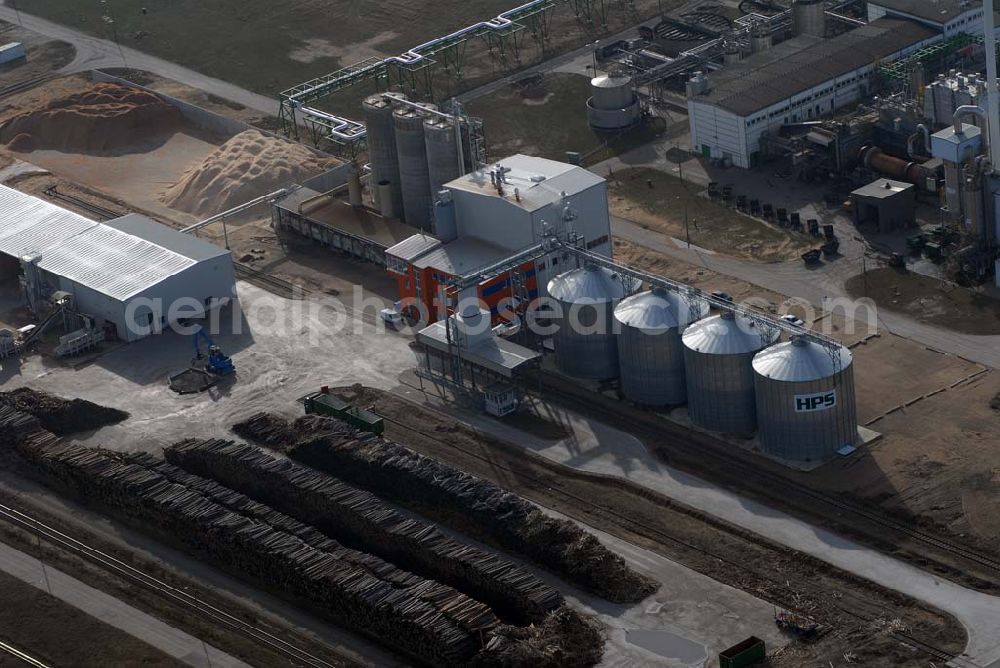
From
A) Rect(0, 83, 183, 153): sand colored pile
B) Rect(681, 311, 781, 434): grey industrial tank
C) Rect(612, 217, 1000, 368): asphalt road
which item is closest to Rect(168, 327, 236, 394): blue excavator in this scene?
Rect(681, 311, 781, 434): grey industrial tank

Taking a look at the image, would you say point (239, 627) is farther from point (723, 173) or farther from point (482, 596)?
point (723, 173)

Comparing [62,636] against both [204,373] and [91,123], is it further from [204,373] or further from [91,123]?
[91,123]

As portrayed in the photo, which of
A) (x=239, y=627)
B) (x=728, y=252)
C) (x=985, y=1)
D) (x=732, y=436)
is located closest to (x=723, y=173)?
(x=728, y=252)

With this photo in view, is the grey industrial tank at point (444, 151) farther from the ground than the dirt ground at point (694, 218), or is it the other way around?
the grey industrial tank at point (444, 151)

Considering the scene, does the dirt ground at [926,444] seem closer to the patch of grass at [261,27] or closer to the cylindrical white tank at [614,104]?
the cylindrical white tank at [614,104]

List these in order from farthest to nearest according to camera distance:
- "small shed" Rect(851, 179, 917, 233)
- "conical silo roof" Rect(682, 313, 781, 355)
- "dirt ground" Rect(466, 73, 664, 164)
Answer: "dirt ground" Rect(466, 73, 664, 164) < "small shed" Rect(851, 179, 917, 233) < "conical silo roof" Rect(682, 313, 781, 355)

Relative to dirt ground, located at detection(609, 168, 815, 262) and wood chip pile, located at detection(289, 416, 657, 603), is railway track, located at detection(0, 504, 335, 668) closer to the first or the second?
wood chip pile, located at detection(289, 416, 657, 603)

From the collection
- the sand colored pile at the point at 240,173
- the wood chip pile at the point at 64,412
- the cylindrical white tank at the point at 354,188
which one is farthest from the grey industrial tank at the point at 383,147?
the wood chip pile at the point at 64,412
